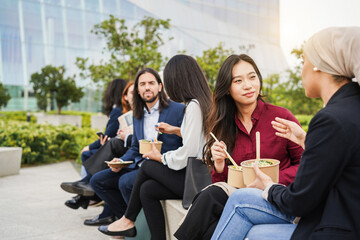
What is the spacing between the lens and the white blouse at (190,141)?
3.08 meters

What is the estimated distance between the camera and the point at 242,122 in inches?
110

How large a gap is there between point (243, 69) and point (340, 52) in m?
1.15

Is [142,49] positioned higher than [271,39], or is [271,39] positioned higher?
[271,39]

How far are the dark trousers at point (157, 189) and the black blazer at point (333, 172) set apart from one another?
1.65 m

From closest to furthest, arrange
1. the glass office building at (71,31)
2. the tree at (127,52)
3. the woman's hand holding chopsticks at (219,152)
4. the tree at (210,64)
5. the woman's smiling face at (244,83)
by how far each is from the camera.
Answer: the woman's hand holding chopsticks at (219,152), the woman's smiling face at (244,83), the tree at (127,52), the tree at (210,64), the glass office building at (71,31)

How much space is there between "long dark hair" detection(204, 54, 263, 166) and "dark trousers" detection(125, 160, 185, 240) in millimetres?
447

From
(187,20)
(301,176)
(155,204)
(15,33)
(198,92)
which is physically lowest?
(155,204)

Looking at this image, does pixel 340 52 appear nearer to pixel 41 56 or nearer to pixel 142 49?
pixel 142 49

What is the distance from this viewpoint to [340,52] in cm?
156

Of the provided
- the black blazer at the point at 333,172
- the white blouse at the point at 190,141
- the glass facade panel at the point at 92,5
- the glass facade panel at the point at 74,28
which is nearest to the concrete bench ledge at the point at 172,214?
the white blouse at the point at 190,141

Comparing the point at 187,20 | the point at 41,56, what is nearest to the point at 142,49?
the point at 41,56

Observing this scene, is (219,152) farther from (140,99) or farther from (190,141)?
(140,99)

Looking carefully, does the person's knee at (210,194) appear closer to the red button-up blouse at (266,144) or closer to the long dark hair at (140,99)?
the red button-up blouse at (266,144)

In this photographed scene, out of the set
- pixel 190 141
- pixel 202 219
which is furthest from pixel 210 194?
pixel 190 141
